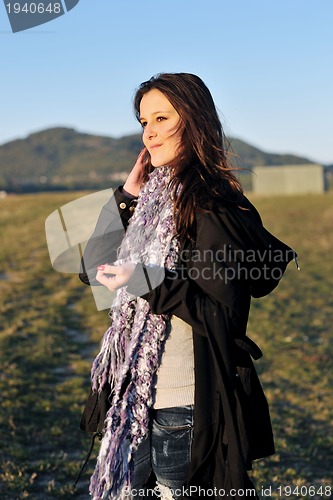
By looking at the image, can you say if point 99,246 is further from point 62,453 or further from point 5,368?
point 5,368

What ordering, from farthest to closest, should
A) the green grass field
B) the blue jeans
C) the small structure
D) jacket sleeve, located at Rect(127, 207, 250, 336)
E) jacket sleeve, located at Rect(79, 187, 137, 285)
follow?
the small structure, the green grass field, jacket sleeve, located at Rect(79, 187, 137, 285), the blue jeans, jacket sleeve, located at Rect(127, 207, 250, 336)

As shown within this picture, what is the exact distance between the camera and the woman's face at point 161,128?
280 centimetres

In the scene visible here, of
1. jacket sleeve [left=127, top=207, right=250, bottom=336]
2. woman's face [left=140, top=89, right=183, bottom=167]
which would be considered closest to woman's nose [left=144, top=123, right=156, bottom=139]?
woman's face [left=140, top=89, right=183, bottom=167]

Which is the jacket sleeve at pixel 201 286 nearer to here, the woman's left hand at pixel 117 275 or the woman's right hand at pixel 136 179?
the woman's left hand at pixel 117 275

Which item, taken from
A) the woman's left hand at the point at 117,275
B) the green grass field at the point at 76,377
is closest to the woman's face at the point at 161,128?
the woman's left hand at the point at 117,275

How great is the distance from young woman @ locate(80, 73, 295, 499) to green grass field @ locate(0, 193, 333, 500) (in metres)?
2.47

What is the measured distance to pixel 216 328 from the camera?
2.51 meters

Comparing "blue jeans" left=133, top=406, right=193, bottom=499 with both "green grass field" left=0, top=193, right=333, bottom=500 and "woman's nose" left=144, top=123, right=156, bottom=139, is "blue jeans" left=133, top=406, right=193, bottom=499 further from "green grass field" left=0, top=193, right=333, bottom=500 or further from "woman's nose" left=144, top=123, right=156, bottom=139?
"green grass field" left=0, top=193, right=333, bottom=500

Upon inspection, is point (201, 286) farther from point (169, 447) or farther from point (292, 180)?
point (292, 180)

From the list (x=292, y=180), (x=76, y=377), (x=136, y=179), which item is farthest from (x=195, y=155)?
(x=292, y=180)

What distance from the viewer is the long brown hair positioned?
264 cm

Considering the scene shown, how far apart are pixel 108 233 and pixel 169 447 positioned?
1.06 metres

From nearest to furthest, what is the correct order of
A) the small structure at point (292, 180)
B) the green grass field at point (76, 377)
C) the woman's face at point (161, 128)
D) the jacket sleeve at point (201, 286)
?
the jacket sleeve at point (201, 286) → the woman's face at point (161, 128) → the green grass field at point (76, 377) → the small structure at point (292, 180)

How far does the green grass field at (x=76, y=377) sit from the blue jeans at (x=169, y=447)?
245cm
